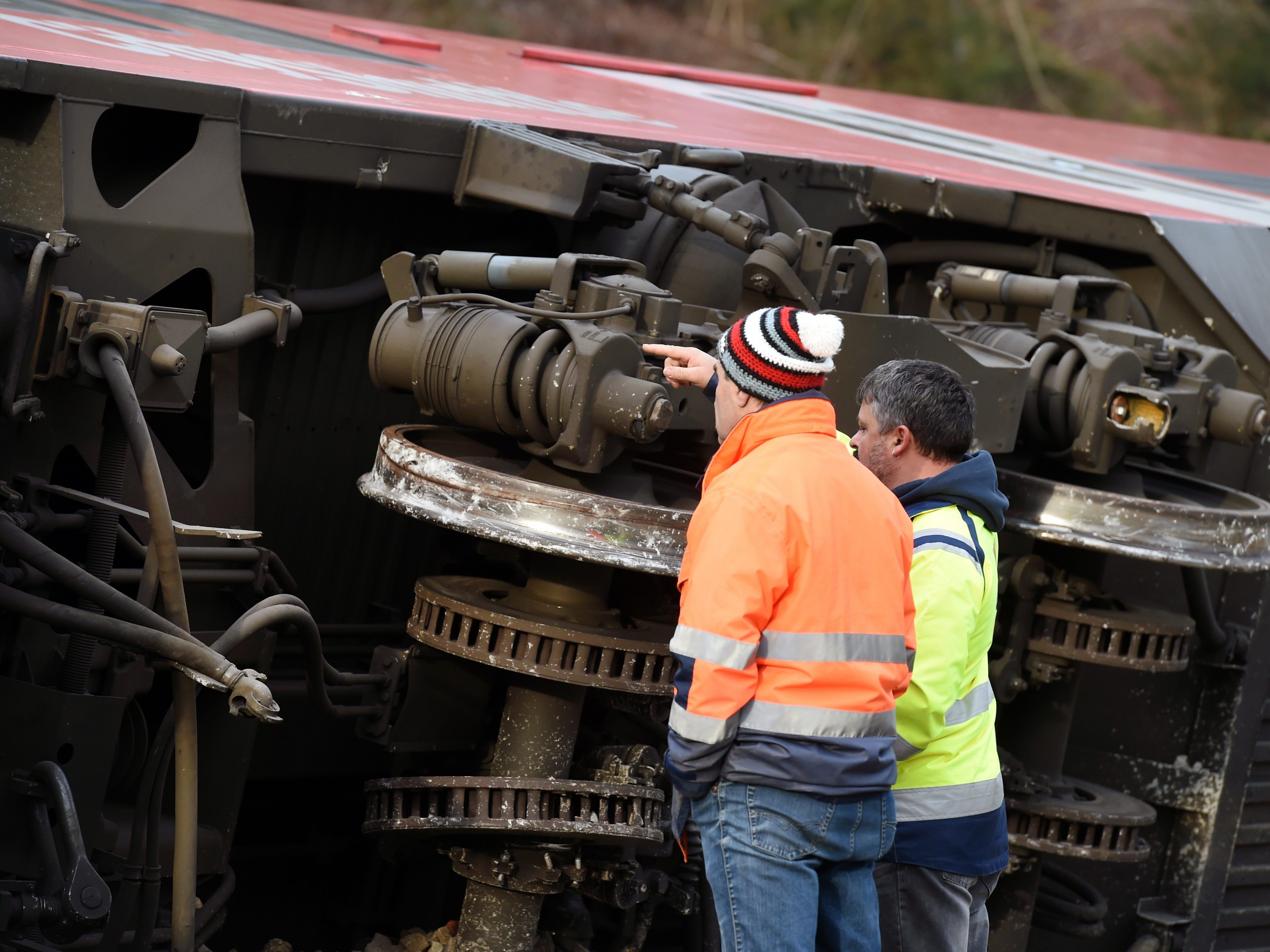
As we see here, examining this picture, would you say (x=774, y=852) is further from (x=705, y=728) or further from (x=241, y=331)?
(x=241, y=331)

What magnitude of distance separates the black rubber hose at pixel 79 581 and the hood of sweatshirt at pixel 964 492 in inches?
53.6

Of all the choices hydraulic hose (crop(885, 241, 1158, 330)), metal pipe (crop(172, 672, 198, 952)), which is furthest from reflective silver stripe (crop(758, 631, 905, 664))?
hydraulic hose (crop(885, 241, 1158, 330))

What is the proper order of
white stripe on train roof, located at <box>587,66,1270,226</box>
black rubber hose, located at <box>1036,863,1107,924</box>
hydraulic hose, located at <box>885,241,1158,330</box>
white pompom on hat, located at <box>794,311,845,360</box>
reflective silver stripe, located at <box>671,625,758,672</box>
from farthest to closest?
white stripe on train roof, located at <box>587,66,1270,226</box>, hydraulic hose, located at <box>885,241,1158,330</box>, black rubber hose, located at <box>1036,863,1107,924</box>, white pompom on hat, located at <box>794,311,845,360</box>, reflective silver stripe, located at <box>671,625,758,672</box>

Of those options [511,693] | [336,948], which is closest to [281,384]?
[511,693]

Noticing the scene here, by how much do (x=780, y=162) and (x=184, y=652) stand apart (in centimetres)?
251

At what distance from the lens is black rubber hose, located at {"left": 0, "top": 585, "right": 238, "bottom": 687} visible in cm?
268

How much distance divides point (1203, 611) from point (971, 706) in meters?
1.70

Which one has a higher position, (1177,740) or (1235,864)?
(1177,740)

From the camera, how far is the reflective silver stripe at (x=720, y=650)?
247cm

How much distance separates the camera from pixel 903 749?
9.32ft

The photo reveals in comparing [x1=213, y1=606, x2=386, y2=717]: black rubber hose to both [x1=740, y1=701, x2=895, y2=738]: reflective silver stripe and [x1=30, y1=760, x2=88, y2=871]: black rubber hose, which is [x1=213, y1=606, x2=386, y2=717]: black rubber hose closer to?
[x1=30, y1=760, x2=88, y2=871]: black rubber hose

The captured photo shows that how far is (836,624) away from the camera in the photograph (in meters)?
2.54

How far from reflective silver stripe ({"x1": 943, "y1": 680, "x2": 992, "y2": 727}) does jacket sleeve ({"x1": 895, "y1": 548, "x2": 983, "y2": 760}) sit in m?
0.06

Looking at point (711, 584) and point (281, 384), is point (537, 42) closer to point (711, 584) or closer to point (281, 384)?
point (281, 384)
